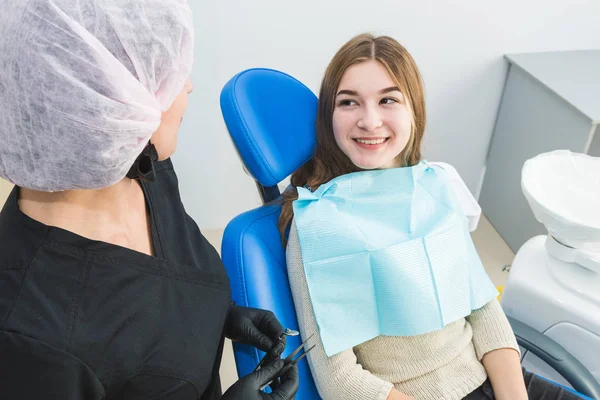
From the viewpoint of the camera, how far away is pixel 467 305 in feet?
3.72

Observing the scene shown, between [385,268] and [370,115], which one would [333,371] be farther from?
[370,115]

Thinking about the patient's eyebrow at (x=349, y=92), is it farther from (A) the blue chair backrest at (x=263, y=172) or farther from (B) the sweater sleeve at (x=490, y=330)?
(B) the sweater sleeve at (x=490, y=330)

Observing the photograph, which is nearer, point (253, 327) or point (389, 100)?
point (253, 327)

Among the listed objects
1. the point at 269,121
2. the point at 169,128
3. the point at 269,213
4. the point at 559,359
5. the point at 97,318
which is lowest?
the point at 559,359

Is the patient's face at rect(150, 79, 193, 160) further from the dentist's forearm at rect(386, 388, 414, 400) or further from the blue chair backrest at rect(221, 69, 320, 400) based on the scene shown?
the dentist's forearm at rect(386, 388, 414, 400)

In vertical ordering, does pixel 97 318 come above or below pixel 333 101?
below

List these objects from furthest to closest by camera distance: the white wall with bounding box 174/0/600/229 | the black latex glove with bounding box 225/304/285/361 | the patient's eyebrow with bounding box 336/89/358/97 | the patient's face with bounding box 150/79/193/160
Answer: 1. the white wall with bounding box 174/0/600/229
2. the patient's eyebrow with bounding box 336/89/358/97
3. the black latex glove with bounding box 225/304/285/361
4. the patient's face with bounding box 150/79/193/160

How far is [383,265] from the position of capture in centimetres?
108

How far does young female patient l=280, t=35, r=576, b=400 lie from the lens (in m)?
1.06

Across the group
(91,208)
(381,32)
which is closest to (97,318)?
(91,208)

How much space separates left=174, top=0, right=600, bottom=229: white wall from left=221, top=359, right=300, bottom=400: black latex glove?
1.40 meters

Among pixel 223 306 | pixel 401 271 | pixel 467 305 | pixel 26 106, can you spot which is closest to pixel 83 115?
pixel 26 106

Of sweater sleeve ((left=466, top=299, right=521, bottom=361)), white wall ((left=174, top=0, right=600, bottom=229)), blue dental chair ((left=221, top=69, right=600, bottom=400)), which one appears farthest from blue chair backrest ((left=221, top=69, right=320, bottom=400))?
white wall ((left=174, top=0, right=600, bottom=229))

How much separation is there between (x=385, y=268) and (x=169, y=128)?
1.89 feet
